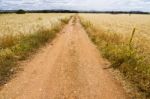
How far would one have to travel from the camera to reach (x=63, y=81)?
9602 millimetres

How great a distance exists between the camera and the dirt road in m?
8.34

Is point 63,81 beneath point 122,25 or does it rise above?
above

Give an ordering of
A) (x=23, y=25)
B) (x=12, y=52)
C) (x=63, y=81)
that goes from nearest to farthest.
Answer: (x=63, y=81) < (x=12, y=52) < (x=23, y=25)

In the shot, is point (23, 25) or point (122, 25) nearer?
point (23, 25)

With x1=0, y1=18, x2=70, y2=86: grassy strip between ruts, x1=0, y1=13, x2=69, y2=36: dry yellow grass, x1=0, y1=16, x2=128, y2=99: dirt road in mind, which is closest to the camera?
x1=0, y1=16, x2=128, y2=99: dirt road

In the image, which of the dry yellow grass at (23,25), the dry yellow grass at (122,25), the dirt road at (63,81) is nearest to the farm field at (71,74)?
the dirt road at (63,81)

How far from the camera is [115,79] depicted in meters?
10.3

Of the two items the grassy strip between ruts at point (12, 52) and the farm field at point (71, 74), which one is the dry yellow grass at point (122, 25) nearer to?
the grassy strip between ruts at point (12, 52)

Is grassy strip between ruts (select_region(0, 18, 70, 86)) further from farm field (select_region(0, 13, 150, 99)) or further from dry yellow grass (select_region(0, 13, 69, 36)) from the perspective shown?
dry yellow grass (select_region(0, 13, 69, 36))

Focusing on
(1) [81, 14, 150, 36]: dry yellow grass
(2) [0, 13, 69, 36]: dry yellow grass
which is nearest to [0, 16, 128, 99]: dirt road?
(2) [0, 13, 69, 36]: dry yellow grass

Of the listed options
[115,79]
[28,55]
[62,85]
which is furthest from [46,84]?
[28,55]

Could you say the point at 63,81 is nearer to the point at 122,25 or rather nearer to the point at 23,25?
the point at 23,25

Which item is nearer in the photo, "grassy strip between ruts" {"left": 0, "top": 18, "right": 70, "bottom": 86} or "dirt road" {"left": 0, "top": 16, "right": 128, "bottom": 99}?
"dirt road" {"left": 0, "top": 16, "right": 128, "bottom": 99}

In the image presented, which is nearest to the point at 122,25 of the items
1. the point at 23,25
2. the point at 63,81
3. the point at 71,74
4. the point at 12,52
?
the point at 23,25
